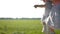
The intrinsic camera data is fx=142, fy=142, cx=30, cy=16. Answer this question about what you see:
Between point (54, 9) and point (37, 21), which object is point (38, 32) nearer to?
point (37, 21)

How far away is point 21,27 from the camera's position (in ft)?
→ 5.81

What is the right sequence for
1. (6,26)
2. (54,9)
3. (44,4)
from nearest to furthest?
(54,9)
(44,4)
(6,26)

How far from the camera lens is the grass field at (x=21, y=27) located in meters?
1.76

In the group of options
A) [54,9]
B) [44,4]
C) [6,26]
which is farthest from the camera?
[6,26]

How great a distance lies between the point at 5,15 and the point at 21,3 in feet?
0.84

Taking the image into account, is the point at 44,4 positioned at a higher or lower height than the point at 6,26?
higher

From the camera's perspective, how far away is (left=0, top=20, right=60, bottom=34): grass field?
1.76 m

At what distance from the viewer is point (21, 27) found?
5.81 feet

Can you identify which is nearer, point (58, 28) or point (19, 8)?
point (58, 28)

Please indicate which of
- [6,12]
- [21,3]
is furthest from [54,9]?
[6,12]

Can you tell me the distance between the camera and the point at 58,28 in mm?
A: 1624

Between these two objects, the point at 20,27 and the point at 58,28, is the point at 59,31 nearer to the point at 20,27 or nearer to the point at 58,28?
the point at 58,28

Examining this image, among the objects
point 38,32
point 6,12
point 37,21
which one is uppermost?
point 6,12

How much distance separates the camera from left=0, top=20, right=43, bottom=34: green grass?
176 centimetres
